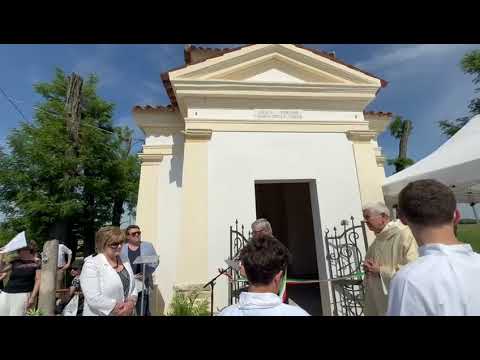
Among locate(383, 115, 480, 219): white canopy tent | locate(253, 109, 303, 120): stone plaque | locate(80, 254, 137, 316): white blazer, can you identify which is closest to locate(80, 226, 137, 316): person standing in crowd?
locate(80, 254, 137, 316): white blazer

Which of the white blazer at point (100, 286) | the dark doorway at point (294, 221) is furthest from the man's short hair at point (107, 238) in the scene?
the dark doorway at point (294, 221)

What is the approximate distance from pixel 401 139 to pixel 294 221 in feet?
61.8

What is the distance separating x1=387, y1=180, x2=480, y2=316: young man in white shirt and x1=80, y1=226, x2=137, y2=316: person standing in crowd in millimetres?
2363

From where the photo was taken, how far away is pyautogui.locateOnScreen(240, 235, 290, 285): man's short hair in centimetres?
140

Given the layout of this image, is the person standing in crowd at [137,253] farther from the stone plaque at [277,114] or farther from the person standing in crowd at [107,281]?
the stone plaque at [277,114]

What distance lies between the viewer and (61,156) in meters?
12.9

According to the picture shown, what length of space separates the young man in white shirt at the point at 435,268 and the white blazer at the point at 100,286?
7.73 ft

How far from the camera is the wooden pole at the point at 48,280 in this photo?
13.3ft

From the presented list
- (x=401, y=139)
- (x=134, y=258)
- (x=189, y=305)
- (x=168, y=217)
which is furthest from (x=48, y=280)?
(x=401, y=139)

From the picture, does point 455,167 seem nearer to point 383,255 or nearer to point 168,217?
point 383,255

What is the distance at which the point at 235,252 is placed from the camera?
441 centimetres
